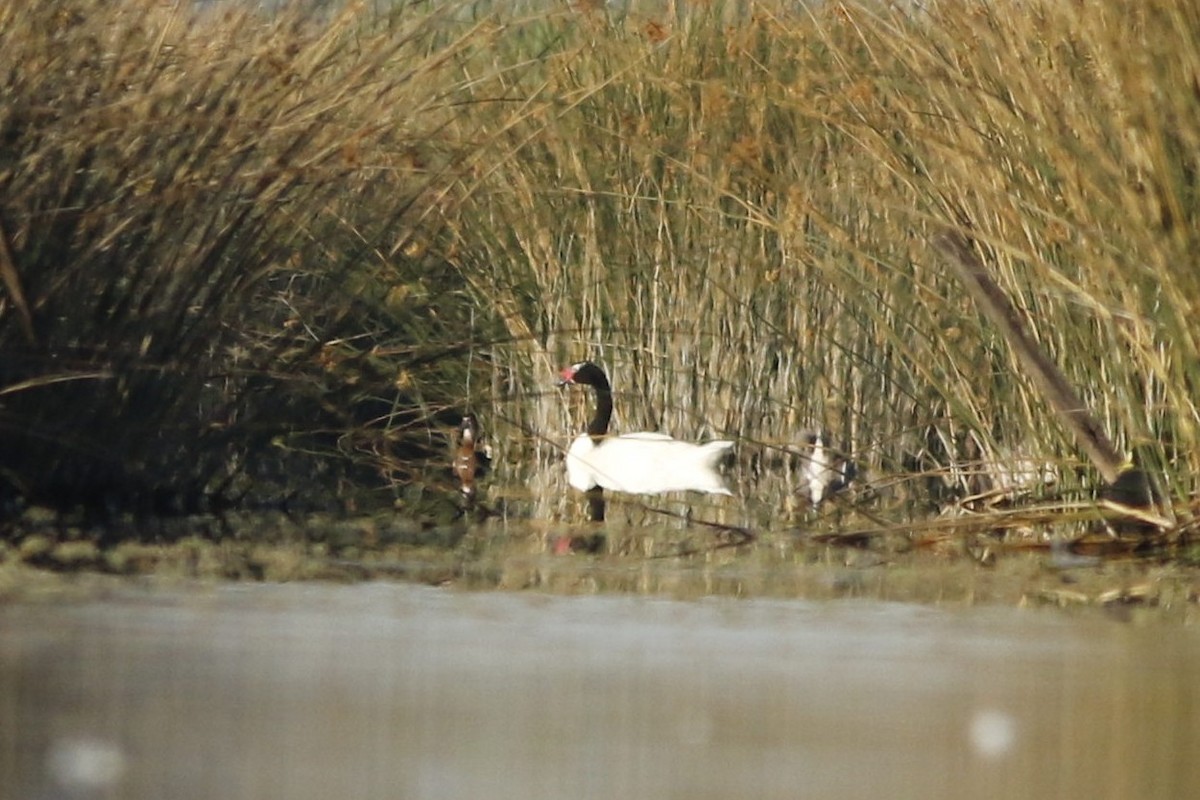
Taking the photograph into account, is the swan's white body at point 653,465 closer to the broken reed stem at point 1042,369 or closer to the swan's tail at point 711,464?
the swan's tail at point 711,464

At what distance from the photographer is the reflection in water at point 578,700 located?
2684mm

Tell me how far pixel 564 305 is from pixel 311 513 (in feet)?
5.54

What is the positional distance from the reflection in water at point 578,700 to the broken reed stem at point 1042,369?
82 cm

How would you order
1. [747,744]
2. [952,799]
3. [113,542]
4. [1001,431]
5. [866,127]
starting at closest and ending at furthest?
1. [952,799]
2. [747,744]
3. [113,542]
4. [866,127]
5. [1001,431]

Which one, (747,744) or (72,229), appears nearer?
(747,744)

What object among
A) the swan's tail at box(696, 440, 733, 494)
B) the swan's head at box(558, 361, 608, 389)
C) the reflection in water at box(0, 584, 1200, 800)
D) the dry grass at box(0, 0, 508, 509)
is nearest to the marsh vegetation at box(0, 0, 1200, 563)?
the dry grass at box(0, 0, 508, 509)

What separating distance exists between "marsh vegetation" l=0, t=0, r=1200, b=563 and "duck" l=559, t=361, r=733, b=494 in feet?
0.45

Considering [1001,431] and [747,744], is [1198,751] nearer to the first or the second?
[747,744]

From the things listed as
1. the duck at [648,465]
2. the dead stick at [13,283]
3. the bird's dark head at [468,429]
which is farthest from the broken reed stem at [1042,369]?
the bird's dark head at [468,429]

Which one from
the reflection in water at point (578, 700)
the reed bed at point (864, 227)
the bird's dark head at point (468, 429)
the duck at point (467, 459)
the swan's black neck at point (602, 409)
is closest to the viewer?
the reflection in water at point (578, 700)

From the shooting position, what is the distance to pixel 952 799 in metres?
2.61

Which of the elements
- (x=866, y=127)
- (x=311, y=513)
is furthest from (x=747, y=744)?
(x=311, y=513)

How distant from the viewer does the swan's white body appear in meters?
6.46

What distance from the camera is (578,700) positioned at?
3207mm
